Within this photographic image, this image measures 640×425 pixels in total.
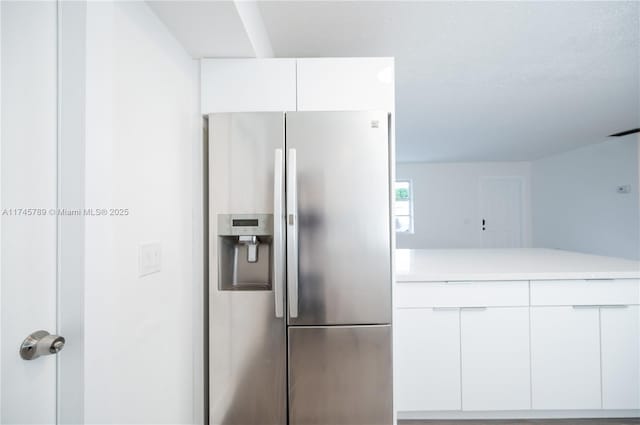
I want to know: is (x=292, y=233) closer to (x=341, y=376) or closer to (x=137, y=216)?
(x=137, y=216)

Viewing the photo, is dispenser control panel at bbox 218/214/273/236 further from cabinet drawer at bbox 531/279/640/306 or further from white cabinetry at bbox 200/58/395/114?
cabinet drawer at bbox 531/279/640/306

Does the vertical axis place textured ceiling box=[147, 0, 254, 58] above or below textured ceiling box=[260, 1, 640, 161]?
below

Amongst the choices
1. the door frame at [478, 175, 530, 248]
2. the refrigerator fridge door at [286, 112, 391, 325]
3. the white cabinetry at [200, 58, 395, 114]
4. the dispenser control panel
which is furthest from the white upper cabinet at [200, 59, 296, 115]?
the door frame at [478, 175, 530, 248]

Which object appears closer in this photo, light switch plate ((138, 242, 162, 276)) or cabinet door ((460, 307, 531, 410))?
light switch plate ((138, 242, 162, 276))

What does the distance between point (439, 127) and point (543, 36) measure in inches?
88.3

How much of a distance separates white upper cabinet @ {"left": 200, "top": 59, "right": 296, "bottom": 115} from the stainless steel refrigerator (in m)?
0.09

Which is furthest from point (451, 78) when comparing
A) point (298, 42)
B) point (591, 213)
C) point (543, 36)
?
point (591, 213)

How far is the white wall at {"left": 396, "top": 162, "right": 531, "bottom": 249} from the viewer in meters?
7.42

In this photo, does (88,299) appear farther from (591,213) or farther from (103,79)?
(591,213)

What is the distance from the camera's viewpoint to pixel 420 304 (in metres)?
1.88

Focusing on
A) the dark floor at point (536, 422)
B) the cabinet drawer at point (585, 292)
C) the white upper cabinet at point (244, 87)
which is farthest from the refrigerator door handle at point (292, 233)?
the cabinet drawer at point (585, 292)

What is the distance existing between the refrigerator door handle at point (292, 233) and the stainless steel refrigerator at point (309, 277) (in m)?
0.02

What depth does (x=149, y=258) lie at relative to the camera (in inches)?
45.5

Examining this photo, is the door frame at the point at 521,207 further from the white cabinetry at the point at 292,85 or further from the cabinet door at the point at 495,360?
the white cabinetry at the point at 292,85
